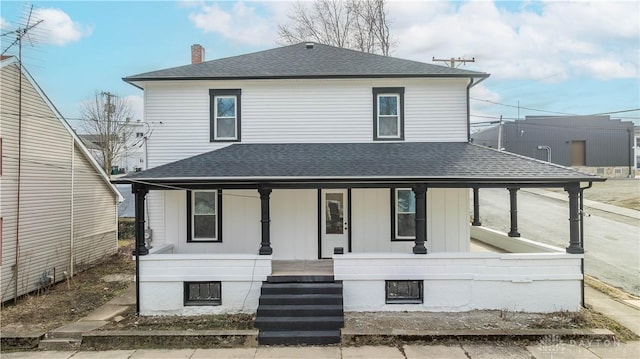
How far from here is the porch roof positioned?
27.4 ft

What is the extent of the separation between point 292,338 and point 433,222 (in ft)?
16.6

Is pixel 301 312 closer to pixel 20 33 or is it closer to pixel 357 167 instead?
pixel 357 167

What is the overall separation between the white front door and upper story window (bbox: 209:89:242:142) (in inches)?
124

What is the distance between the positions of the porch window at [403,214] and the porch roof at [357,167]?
43.5 inches

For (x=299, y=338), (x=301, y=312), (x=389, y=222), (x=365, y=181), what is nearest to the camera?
(x=299, y=338)

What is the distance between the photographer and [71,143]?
39.2 ft

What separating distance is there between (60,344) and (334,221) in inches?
252

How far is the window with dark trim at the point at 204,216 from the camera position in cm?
1023

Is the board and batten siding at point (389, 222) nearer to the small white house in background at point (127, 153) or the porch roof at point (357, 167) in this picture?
the porch roof at point (357, 167)

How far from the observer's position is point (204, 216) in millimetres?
10297

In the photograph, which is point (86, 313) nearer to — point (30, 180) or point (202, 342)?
point (202, 342)

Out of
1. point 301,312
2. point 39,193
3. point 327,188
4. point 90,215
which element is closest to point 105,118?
point 90,215

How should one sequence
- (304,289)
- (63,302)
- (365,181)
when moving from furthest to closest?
(63,302) → (365,181) → (304,289)

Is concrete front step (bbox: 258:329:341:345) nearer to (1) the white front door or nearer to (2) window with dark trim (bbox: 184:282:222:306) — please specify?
(2) window with dark trim (bbox: 184:282:222:306)
